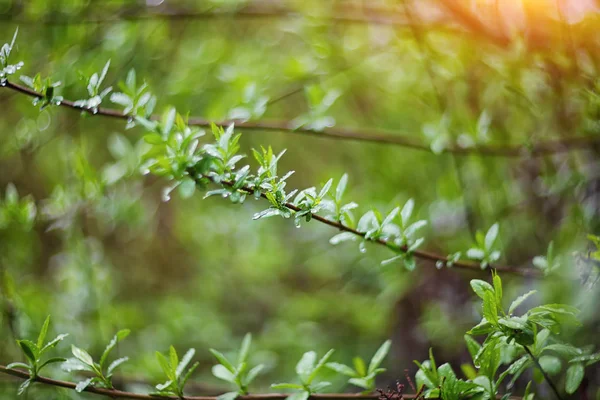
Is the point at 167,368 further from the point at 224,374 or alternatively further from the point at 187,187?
the point at 187,187

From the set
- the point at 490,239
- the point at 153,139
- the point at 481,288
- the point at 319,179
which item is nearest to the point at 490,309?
the point at 481,288

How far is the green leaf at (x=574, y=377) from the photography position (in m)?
0.70

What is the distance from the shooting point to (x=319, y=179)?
165 cm

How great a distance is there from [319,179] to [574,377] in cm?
104

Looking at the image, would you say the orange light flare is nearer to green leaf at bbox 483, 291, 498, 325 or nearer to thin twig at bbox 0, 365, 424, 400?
green leaf at bbox 483, 291, 498, 325

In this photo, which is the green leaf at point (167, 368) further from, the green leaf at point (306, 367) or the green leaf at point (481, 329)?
the green leaf at point (481, 329)

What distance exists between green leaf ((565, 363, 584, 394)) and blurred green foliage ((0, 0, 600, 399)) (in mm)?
157

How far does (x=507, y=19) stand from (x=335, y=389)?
111 centimetres

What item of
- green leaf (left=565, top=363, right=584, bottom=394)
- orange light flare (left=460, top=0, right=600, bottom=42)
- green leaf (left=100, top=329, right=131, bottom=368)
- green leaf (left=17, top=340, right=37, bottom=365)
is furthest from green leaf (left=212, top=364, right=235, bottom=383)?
orange light flare (left=460, top=0, right=600, bottom=42)

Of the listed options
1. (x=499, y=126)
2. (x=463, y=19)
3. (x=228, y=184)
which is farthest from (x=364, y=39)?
(x=228, y=184)

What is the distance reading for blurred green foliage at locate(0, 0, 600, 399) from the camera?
1.16 m

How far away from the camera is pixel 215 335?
1701 millimetres

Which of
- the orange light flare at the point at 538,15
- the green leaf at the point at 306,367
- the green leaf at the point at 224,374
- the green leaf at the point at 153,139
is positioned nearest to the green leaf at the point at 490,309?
the green leaf at the point at 306,367

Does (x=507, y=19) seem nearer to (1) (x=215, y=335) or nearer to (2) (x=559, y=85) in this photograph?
(2) (x=559, y=85)
